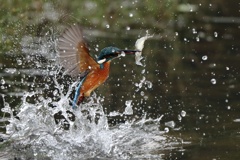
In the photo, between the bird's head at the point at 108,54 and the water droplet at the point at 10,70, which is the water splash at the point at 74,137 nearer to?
the bird's head at the point at 108,54

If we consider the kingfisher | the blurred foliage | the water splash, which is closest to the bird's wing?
the kingfisher

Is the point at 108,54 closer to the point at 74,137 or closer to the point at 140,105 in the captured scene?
the point at 74,137

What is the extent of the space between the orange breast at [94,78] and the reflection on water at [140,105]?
0.23 m

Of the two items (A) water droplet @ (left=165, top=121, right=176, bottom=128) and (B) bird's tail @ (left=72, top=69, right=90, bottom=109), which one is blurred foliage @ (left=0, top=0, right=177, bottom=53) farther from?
(B) bird's tail @ (left=72, top=69, right=90, bottom=109)

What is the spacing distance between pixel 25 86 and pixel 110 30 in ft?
13.5

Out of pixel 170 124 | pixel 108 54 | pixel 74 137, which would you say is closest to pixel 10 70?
pixel 170 124

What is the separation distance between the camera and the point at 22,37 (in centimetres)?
1203

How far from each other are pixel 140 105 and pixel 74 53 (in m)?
1.84

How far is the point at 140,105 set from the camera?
827cm

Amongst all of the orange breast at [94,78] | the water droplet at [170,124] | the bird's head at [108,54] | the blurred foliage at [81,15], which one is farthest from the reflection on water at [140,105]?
the blurred foliage at [81,15]

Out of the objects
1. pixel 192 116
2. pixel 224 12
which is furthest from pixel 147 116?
pixel 224 12

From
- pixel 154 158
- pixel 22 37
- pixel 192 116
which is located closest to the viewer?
pixel 154 158

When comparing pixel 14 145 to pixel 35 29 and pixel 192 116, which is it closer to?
pixel 192 116

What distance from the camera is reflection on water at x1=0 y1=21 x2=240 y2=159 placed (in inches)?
261
